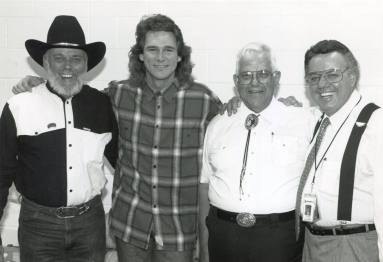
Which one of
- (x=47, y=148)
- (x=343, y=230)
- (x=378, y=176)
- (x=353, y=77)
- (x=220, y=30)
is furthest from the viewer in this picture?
(x=220, y=30)

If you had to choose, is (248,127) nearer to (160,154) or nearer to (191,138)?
(191,138)

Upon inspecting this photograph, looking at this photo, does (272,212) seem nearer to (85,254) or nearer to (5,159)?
(85,254)

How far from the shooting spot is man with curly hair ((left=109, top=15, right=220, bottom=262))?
2379mm

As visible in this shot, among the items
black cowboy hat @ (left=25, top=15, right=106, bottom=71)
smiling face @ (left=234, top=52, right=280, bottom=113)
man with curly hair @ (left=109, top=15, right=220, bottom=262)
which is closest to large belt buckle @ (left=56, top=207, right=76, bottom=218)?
man with curly hair @ (left=109, top=15, right=220, bottom=262)

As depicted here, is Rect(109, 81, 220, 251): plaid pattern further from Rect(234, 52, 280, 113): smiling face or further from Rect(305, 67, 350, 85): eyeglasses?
Rect(305, 67, 350, 85): eyeglasses

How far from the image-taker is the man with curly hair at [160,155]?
7.80 feet

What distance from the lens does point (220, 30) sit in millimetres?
3066

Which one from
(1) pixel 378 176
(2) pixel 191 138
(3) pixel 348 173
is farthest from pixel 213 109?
(1) pixel 378 176

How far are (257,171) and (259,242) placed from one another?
314 mm

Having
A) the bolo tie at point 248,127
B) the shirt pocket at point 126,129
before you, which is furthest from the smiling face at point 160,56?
the bolo tie at point 248,127

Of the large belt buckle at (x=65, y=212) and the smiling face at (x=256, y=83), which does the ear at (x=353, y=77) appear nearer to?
the smiling face at (x=256, y=83)

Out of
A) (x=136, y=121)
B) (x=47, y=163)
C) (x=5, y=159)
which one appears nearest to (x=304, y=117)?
(x=136, y=121)

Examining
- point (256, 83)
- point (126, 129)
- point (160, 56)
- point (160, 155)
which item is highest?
point (160, 56)

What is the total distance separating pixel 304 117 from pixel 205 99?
19.2 inches
